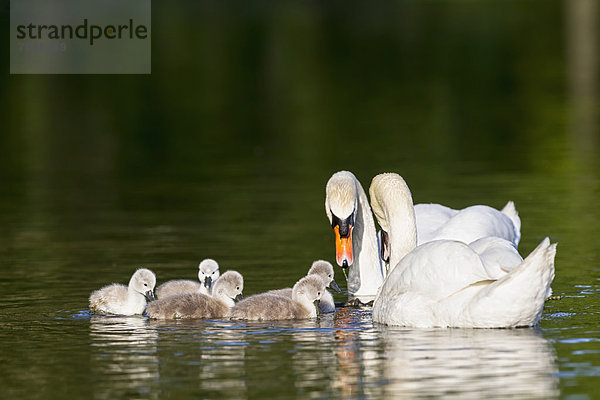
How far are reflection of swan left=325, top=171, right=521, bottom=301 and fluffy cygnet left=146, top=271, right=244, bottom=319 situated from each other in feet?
3.53

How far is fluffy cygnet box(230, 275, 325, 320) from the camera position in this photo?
12461 millimetres

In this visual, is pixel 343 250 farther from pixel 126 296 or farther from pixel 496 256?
pixel 126 296

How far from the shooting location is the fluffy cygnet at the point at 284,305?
491 inches

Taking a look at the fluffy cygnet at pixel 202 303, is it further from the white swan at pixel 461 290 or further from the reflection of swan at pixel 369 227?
the white swan at pixel 461 290

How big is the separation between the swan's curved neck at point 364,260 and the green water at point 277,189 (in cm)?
66

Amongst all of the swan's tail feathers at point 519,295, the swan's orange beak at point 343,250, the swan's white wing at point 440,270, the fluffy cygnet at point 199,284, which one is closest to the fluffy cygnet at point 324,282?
the swan's orange beak at point 343,250

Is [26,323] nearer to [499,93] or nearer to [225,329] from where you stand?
[225,329]

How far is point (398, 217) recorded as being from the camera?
44.8ft

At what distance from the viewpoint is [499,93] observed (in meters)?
40.2

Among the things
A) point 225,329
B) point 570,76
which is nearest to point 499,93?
point 570,76

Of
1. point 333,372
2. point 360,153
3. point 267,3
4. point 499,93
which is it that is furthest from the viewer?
point 267,3

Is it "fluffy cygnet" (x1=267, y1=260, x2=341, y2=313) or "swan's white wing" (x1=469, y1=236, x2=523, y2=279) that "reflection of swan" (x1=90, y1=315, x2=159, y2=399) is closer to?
"fluffy cygnet" (x1=267, y1=260, x2=341, y2=313)

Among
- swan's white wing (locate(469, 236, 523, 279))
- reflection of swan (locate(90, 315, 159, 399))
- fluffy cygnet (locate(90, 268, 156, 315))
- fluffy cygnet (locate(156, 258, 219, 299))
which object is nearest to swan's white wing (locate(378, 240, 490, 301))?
swan's white wing (locate(469, 236, 523, 279))

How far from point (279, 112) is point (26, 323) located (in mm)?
25023
